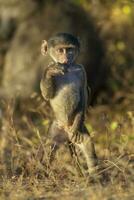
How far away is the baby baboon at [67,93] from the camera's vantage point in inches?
211

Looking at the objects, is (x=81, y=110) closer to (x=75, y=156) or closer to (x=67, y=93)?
(x=67, y=93)

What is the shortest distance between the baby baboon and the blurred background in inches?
158

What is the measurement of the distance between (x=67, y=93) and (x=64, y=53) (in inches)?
11.7

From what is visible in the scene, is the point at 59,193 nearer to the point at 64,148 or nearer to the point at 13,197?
the point at 13,197

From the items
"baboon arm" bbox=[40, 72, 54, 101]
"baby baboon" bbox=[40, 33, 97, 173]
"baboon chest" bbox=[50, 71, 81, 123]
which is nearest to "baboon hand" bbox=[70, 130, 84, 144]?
"baby baboon" bbox=[40, 33, 97, 173]

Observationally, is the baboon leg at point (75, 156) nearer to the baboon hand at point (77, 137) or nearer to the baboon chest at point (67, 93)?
the baboon hand at point (77, 137)

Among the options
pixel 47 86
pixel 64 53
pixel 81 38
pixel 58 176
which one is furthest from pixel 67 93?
pixel 81 38

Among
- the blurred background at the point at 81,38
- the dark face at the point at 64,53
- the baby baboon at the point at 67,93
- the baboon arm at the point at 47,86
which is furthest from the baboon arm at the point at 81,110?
the blurred background at the point at 81,38

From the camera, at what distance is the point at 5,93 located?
32.9 ft

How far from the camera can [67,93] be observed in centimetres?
541

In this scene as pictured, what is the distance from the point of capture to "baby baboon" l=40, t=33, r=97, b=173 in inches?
211

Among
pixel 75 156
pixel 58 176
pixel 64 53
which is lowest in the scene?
pixel 58 176

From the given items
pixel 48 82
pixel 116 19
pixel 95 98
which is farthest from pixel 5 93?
pixel 48 82

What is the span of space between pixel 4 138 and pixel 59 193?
2.49m
